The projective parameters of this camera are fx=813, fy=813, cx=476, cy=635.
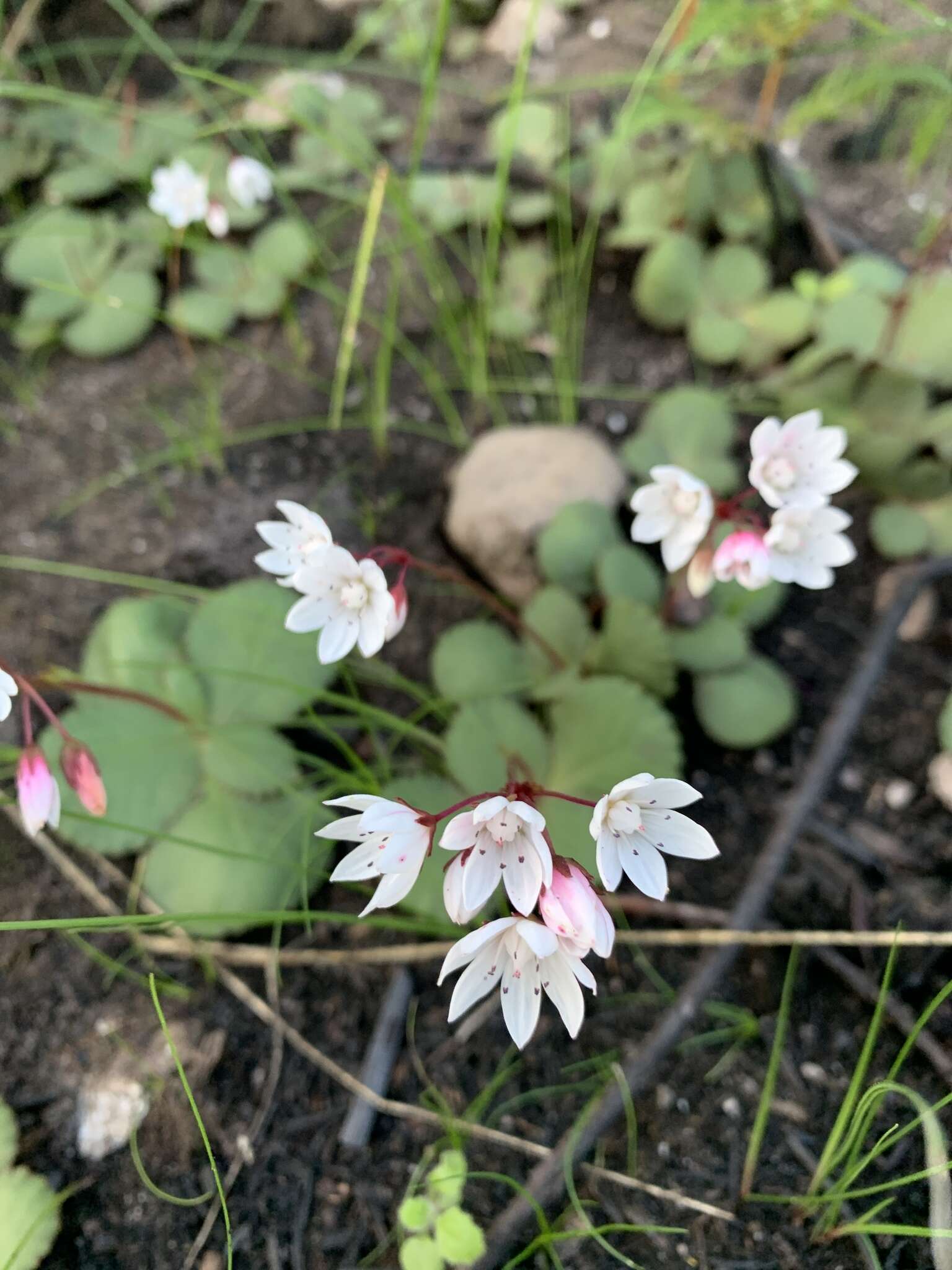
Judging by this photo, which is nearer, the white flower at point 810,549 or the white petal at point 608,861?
the white petal at point 608,861

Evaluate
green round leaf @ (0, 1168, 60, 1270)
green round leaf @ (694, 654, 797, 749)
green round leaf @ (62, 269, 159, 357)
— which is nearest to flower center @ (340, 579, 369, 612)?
green round leaf @ (694, 654, 797, 749)

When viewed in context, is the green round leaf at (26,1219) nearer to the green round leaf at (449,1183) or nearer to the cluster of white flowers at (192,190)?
the green round leaf at (449,1183)

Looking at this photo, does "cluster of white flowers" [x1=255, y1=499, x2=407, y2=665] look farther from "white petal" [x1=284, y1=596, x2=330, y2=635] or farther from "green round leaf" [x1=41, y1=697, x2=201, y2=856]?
"green round leaf" [x1=41, y1=697, x2=201, y2=856]

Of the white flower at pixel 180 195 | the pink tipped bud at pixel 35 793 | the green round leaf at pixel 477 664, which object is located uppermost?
the white flower at pixel 180 195

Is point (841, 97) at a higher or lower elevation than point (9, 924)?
higher

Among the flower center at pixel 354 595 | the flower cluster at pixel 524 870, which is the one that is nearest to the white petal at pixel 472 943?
the flower cluster at pixel 524 870

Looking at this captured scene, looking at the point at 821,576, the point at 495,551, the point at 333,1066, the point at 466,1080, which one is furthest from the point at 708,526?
the point at 333,1066

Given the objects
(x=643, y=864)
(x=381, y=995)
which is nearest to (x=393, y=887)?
(x=643, y=864)

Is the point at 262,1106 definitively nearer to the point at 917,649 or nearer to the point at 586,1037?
the point at 586,1037
